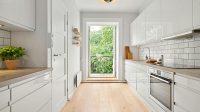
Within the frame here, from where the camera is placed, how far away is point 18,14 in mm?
2195

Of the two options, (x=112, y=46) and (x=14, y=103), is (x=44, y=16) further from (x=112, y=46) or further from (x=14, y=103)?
(x=112, y=46)

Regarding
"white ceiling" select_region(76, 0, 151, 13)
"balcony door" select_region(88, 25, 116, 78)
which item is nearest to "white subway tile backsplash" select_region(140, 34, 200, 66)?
"white ceiling" select_region(76, 0, 151, 13)

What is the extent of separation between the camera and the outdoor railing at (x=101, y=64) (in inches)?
301

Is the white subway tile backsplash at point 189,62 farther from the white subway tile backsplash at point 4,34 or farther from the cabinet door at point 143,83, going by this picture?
the white subway tile backsplash at point 4,34

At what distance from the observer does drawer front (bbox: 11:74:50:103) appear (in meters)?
1.52

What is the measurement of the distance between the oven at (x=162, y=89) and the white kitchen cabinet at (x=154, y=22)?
0.88 m

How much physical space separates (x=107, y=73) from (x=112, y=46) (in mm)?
1094

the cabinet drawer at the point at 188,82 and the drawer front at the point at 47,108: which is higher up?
the cabinet drawer at the point at 188,82

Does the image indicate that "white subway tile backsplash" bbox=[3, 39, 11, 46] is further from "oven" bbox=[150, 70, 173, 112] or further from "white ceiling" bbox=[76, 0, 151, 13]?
"white ceiling" bbox=[76, 0, 151, 13]

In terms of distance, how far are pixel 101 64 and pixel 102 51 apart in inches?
20.4

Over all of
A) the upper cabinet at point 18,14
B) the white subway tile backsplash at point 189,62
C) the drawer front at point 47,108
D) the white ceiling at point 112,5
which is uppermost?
the white ceiling at point 112,5

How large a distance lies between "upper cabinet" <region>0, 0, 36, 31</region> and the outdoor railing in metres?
5.04

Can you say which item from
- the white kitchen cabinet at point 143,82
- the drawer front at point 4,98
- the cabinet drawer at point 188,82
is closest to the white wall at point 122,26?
the white kitchen cabinet at point 143,82

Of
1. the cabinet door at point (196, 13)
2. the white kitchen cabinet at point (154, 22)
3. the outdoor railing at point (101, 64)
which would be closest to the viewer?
the cabinet door at point (196, 13)
